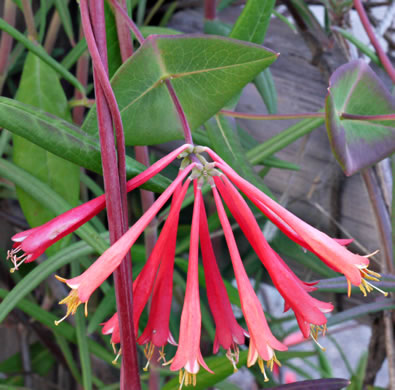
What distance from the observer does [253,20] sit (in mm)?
380

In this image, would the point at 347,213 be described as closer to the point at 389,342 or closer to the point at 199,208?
the point at 389,342

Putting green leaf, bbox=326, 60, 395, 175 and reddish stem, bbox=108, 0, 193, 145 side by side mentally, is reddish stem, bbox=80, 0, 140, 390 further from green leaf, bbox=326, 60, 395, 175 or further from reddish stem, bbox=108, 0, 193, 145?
green leaf, bbox=326, 60, 395, 175

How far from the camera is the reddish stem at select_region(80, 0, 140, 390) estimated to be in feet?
0.71

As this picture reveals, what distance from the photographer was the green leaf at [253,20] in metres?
0.37

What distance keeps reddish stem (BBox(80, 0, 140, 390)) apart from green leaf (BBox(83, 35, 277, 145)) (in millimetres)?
35

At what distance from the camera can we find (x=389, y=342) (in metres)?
0.47

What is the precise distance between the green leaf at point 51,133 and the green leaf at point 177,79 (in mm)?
25

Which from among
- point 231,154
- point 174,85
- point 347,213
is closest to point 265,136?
point 347,213

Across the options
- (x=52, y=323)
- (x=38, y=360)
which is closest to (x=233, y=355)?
(x=52, y=323)

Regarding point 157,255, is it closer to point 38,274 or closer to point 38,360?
point 38,274

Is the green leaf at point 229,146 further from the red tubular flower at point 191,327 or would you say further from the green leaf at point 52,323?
the green leaf at point 52,323

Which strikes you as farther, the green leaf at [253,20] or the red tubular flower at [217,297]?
the green leaf at [253,20]

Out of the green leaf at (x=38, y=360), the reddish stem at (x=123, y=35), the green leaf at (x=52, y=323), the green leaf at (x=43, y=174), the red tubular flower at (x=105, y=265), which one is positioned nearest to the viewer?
the red tubular flower at (x=105, y=265)

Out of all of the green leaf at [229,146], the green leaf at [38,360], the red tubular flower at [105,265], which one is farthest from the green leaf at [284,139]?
the green leaf at [38,360]
